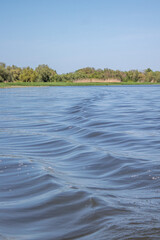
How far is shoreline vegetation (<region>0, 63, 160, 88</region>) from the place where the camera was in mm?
75812

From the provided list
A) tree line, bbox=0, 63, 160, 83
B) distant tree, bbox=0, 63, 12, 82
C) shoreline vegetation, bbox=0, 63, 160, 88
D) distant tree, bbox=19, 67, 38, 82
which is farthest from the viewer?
distant tree, bbox=19, 67, 38, 82

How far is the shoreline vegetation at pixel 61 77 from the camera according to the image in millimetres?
75812

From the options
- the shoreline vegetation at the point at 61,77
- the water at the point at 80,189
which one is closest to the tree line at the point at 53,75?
the shoreline vegetation at the point at 61,77

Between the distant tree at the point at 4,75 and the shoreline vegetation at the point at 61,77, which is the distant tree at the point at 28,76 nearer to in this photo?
the shoreline vegetation at the point at 61,77

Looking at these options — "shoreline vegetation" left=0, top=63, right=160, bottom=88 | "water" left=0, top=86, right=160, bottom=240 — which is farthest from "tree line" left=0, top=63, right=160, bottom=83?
"water" left=0, top=86, right=160, bottom=240

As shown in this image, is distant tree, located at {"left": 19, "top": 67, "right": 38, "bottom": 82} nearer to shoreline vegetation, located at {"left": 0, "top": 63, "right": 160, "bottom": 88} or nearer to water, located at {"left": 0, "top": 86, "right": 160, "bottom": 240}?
shoreline vegetation, located at {"left": 0, "top": 63, "right": 160, "bottom": 88}

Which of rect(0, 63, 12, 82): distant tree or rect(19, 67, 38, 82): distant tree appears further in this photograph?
rect(19, 67, 38, 82): distant tree

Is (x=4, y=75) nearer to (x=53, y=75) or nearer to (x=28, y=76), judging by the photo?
(x=28, y=76)

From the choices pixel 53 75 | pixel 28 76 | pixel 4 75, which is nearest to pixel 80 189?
pixel 4 75

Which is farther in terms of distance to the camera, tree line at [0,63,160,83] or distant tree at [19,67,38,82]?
distant tree at [19,67,38,82]

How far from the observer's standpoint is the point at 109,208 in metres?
3.06

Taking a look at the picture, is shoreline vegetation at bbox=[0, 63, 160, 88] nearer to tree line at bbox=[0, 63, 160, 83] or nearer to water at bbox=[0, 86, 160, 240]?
tree line at bbox=[0, 63, 160, 83]

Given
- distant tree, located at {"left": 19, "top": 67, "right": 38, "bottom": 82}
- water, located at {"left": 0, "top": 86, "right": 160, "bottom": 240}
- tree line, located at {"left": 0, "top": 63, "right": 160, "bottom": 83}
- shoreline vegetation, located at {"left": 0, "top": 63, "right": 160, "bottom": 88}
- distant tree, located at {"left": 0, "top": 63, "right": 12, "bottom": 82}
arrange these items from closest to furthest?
1. water, located at {"left": 0, "top": 86, "right": 160, "bottom": 240}
2. distant tree, located at {"left": 0, "top": 63, "right": 12, "bottom": 82}
3. shoreline vegetation, located at {"left": 0, "top": 63, "right": 160, "bottom": 88}
4. tree line, located at {"left": 0, "top": 63, "right": 160, "bottom": 83}
5. distant tree, located at {"left": 19, "top": 67, "right": 38, "bottom": 82}

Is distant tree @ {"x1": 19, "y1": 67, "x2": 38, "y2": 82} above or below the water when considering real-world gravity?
above
